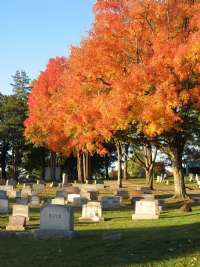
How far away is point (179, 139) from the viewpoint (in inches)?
1078

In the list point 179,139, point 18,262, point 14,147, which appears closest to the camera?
point 18,262

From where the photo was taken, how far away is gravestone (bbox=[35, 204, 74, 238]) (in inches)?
571

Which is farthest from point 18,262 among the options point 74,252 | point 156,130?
point 156,130

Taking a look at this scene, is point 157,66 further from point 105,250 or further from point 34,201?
point 105,250

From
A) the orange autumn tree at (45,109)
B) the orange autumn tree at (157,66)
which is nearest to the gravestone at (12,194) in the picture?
the orange autumn tree at (157,66)

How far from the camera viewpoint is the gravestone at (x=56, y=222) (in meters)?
14.5

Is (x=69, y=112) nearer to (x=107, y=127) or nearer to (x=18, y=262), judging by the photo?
(x=107, y=127)

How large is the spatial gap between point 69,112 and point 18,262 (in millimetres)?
17508

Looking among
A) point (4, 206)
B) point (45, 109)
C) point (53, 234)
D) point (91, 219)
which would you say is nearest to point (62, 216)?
point (53, 234)

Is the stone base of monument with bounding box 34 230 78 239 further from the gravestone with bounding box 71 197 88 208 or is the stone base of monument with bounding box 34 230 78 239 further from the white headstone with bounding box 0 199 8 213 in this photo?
the gravestone with bounding box 71 197 88 208

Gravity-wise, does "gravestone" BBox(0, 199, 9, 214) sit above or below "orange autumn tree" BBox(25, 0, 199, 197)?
below

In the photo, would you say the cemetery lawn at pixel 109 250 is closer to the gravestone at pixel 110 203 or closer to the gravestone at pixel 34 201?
the gravestone at pixel 110 203

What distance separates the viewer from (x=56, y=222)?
15.0 metres

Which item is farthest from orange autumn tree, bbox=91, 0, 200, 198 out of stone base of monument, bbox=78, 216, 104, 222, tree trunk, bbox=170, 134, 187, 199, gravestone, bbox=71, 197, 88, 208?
stone base of monument, bbox=78, 216, 104, 222
